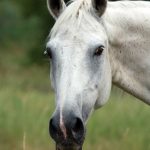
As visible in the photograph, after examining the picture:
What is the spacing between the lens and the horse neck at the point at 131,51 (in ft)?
16.4

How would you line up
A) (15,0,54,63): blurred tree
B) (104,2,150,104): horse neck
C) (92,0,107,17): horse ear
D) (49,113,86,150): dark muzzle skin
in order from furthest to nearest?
(15,0,54,63): blurred tree
(104,2,150,104): horse neck
(92,0,107,17): horse ear
(49,113,86,150): dark muzzle skin

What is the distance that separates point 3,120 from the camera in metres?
8.59

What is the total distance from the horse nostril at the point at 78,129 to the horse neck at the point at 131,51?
2.55 feet

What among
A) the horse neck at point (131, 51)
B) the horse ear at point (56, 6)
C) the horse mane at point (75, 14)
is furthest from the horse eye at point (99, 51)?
the horse ear at point (56, 6)

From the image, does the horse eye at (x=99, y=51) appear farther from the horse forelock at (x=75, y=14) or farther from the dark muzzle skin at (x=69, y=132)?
the dark muzzle skin at (x=69, y=132)

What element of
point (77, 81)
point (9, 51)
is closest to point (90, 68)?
point (77, 81)


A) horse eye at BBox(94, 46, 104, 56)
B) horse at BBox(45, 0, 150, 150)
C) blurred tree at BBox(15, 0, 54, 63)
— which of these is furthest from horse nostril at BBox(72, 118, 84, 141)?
blurred tree at BBox(15, 0, 54, 63)

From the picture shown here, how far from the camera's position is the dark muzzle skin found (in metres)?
4.28

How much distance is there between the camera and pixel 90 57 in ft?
15.0

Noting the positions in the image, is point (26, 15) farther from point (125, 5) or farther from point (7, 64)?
point (125, 5)

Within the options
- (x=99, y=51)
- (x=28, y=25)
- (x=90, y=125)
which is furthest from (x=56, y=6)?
(x=28, y=25)

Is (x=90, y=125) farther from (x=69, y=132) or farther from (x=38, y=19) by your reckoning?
(x=38, y=19)

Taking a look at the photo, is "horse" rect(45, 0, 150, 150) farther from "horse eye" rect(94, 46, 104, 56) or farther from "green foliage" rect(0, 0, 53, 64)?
"green foliage" rect(0, 0, 53, 64)

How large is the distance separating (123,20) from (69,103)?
3.39 feet
